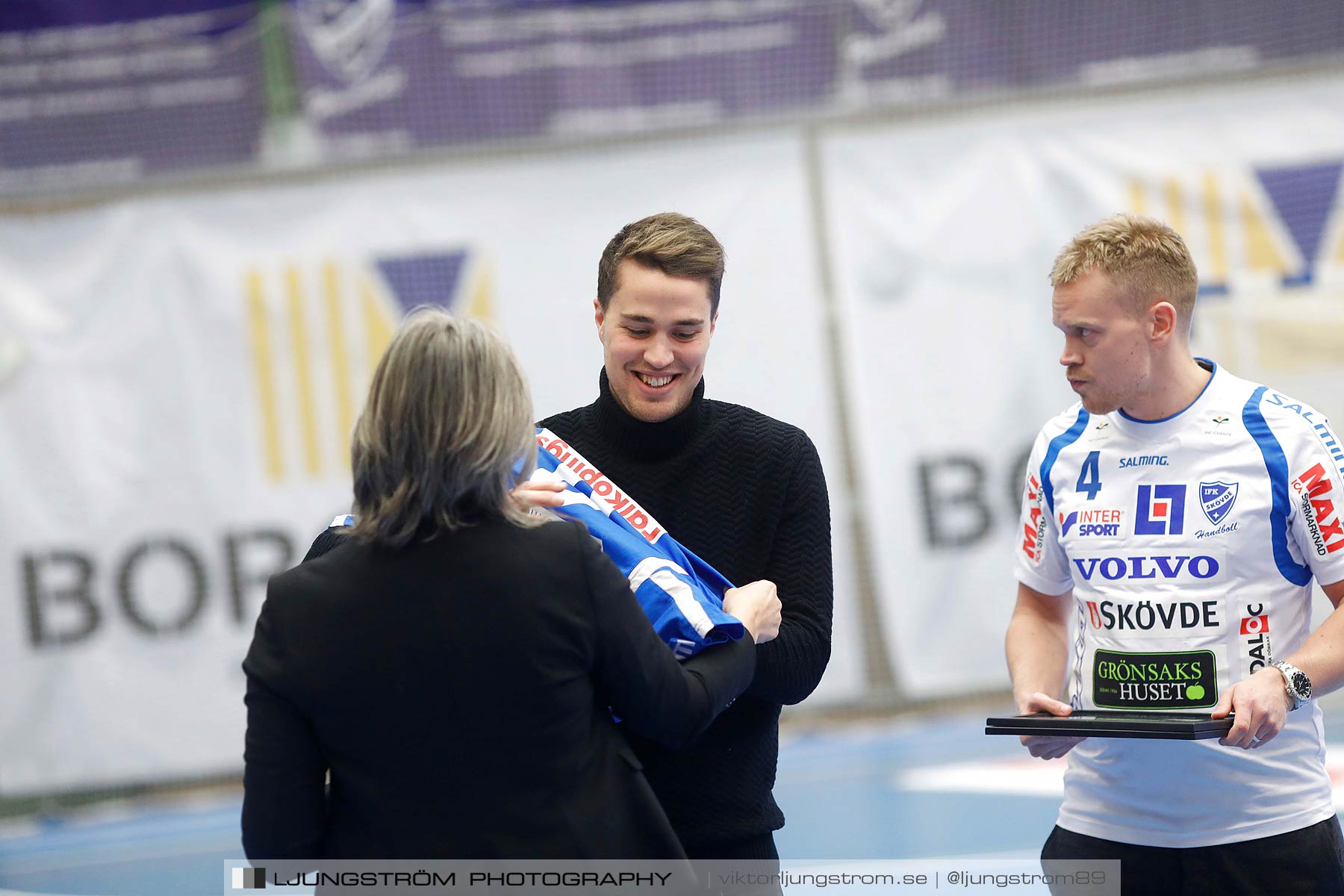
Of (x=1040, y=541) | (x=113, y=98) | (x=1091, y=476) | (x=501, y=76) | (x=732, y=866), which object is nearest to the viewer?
(x=732, y=866)

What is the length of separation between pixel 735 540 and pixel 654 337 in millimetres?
373

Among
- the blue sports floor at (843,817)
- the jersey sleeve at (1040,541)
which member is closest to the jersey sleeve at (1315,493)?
the jersey sleeve at (1040,541)

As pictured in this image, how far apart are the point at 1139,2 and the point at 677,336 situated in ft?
19.5

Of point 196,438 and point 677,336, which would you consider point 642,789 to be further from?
point 196,438

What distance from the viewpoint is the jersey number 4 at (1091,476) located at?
8.15ft

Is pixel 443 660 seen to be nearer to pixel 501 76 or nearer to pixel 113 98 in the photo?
pixel 501 76

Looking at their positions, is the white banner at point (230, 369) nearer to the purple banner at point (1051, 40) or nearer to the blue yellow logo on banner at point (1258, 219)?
the purple banner at point (1051, 40)

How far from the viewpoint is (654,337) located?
220 cm

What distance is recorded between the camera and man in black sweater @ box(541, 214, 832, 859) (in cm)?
210

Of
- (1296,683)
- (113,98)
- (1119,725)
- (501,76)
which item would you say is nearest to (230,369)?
(113,98)

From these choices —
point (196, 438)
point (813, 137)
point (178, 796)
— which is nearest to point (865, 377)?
point (813, 137)

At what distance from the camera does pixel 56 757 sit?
6270mm

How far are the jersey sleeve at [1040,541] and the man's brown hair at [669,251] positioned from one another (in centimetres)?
82

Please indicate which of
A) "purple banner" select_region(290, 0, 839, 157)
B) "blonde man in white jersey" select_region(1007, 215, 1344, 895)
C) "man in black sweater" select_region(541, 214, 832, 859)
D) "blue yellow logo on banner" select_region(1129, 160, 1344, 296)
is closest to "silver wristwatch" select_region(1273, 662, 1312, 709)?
"blonde man in white jersey" select_region(1007, 215, 1344, 895)
